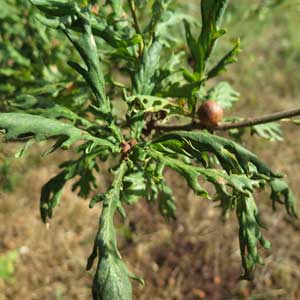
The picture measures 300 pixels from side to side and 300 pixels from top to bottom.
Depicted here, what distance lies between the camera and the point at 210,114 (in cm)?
149

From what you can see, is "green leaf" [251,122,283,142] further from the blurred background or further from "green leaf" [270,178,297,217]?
the blurred background

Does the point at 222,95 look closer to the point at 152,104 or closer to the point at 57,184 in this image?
the point at 152,104

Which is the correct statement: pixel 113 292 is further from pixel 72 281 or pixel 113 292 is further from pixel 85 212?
pixel 85 212

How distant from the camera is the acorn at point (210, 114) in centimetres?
149

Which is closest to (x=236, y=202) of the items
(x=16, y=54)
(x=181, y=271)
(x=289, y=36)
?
(x=16, y=54)

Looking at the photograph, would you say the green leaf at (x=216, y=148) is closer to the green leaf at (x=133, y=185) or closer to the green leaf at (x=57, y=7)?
the green leaf at (x=133, y=185)

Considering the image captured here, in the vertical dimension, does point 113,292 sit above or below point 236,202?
below

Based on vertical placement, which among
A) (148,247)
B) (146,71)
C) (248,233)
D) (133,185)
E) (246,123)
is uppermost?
(146,71)

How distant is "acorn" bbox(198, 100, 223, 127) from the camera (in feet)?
4.89

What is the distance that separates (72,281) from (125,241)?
0.54m

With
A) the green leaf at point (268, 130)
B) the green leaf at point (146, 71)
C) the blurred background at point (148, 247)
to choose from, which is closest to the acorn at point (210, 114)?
the green leaf at point (146, 71)

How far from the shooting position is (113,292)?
43.1 inches


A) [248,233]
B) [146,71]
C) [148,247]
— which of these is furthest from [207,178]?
[148,247]

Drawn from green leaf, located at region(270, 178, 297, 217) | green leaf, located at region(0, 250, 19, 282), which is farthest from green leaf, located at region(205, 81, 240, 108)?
green leaf, located at region(0, 250, 19, 282)
